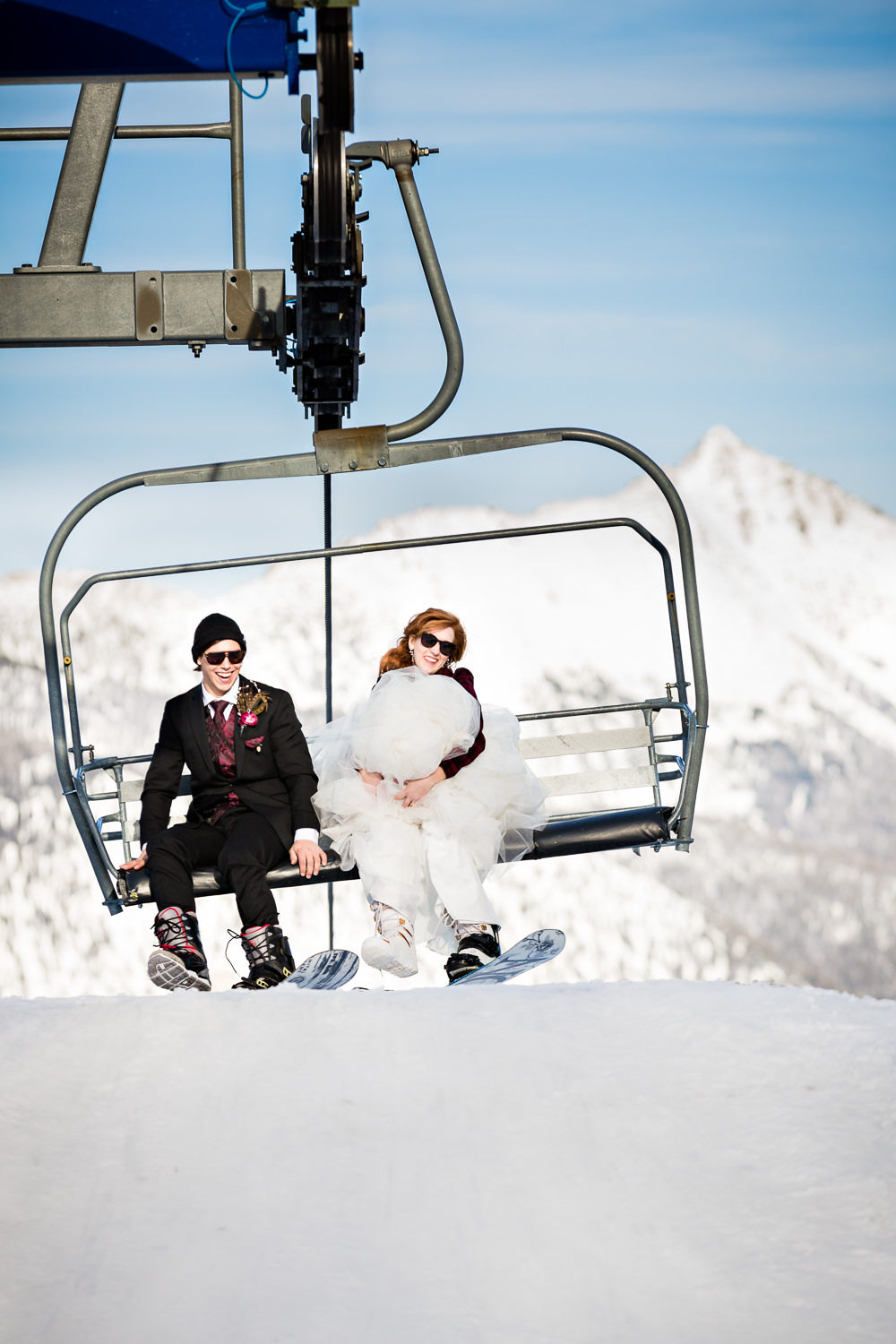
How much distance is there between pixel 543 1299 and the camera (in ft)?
7.64

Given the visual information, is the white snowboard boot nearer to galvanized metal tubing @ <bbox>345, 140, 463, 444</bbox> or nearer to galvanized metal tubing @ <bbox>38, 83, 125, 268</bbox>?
galvanized metal tubing @ <bbox>345, 140, 463, 444</bbox>

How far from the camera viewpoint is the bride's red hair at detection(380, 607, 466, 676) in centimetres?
445

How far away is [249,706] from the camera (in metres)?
4.44

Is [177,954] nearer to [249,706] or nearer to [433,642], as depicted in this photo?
[249,706]

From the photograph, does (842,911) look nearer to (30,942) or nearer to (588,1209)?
(30,942)

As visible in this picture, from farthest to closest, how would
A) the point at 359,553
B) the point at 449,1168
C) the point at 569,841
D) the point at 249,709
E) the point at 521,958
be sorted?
the point at 359,553, the point at 569,841, the point at 249,709, the point at 521,958, the point at 449,1168

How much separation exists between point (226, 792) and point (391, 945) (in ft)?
2.72

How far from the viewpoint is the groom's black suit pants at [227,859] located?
420cm

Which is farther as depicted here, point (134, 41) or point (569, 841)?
point (569, 841)

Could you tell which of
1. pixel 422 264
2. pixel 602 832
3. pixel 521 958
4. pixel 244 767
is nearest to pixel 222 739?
pixel 244 767

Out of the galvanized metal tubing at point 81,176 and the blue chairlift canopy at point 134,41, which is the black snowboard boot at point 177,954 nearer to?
the galvanized metal tubing at point 81,176

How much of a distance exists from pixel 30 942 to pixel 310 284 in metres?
49.5

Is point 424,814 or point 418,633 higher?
point 418,633

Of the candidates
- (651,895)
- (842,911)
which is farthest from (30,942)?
(842,911)
